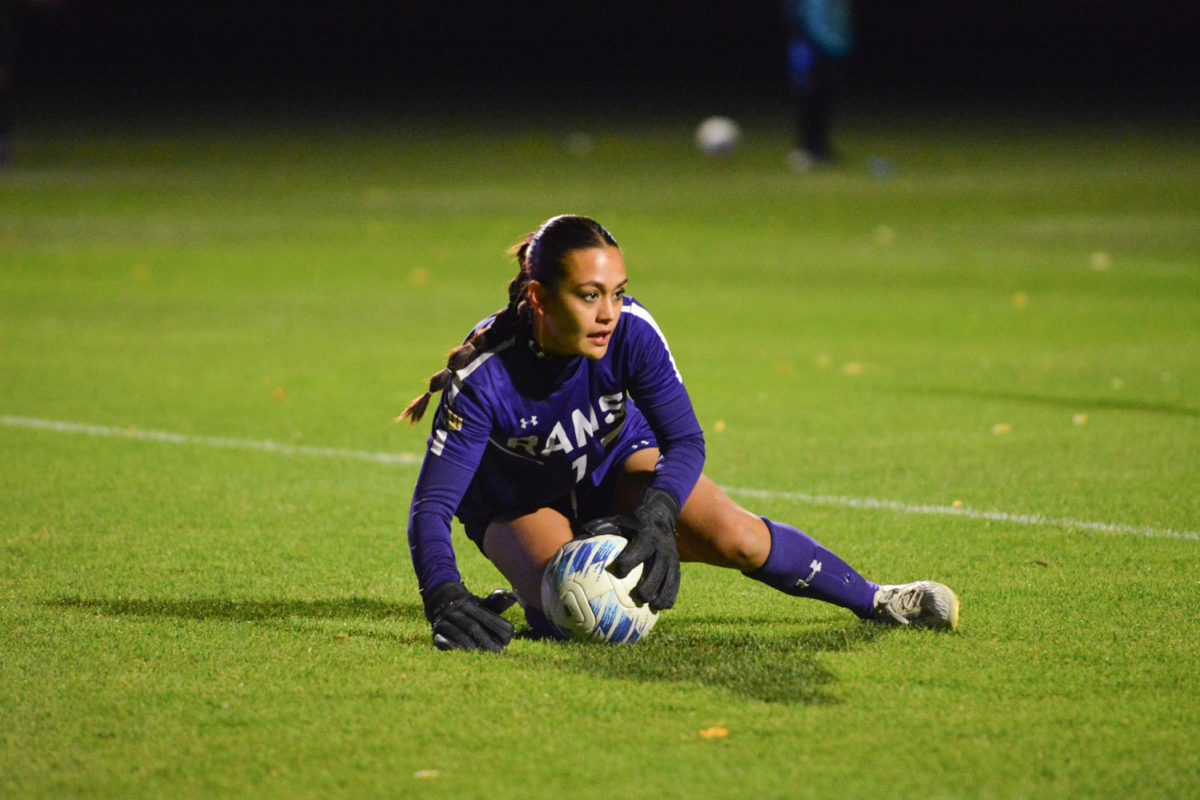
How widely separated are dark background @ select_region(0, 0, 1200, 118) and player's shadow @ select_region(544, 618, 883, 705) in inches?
1133

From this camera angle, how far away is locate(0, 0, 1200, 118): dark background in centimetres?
3722

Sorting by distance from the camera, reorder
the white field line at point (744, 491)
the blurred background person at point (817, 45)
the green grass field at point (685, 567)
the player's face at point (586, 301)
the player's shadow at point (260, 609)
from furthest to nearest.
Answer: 1. the blurred background person at point (817, 45)
2. the white field line at point (744, 491)
3. the player's shadow at point (260, 609)
4. the player's face at point (586, 301)
5. the green grass field at point (685, 567)

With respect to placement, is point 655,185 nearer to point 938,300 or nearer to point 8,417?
point 938,300

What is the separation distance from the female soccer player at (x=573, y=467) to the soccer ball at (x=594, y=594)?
0.15 ft

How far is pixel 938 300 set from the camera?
48.2ft

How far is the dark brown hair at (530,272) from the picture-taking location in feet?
Result: 17.1

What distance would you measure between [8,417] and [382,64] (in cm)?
3434

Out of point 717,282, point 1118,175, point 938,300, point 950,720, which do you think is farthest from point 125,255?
point 950,720

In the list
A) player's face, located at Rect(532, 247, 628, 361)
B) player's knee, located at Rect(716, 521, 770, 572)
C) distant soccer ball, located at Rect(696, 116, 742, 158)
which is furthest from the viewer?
distant soccer ball, located at Rect(696, 116, 742, 158)

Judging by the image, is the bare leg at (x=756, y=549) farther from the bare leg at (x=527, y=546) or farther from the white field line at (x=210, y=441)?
the white field line at (x=210, y=441)

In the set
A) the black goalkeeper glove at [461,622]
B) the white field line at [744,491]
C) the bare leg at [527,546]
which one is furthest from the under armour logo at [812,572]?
the white field line at [744,491]

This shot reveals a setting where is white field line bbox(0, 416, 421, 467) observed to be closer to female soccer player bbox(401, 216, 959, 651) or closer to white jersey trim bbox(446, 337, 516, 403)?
female soccer player bbox(401, 216, 959, 651)

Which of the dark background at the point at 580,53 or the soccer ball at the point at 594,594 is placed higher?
the dark background at the point at 580,53

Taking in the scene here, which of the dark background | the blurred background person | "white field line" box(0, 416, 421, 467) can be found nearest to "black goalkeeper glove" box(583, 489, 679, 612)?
"white field line" box(0, 416, 421, 467)
